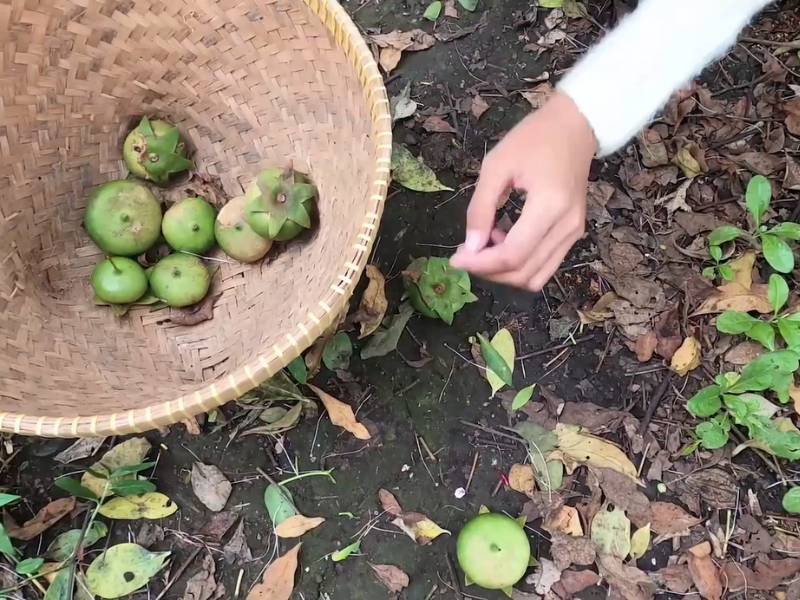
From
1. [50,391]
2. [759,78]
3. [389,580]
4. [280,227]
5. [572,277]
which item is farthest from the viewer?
[759,78]

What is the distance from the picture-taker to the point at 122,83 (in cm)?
169

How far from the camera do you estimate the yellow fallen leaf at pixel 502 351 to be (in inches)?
71.7

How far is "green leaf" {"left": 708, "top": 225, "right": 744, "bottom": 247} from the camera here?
6.23ft

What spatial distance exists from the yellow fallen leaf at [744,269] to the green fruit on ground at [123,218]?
1422 mm

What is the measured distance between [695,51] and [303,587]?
136cm

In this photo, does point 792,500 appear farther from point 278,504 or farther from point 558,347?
point 278,504

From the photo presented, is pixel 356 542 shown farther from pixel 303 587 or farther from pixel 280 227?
pixel 280 227

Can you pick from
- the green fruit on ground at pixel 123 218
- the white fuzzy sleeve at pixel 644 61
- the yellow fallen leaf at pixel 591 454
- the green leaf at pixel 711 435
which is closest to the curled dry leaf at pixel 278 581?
the yellow fallen leaf at pixel 591 454

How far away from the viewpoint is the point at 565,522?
173 centimetres

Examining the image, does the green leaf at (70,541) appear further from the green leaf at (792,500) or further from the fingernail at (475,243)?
the green leaf at (792,500)

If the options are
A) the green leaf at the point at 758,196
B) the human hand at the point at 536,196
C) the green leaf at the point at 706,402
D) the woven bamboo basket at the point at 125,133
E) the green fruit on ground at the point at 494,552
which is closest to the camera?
the human hand at the point at 536,196

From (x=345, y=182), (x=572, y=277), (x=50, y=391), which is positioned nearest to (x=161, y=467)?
(x=50, y=391)

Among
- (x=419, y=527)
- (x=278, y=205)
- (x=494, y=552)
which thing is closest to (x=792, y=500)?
(x=494, y=552)

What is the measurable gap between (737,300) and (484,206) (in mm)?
989
